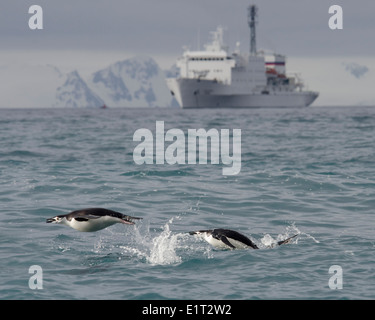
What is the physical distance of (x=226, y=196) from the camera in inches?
786

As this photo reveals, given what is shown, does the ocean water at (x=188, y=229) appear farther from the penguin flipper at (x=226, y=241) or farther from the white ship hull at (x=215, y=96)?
the white ship hull at (x=215, y=96)

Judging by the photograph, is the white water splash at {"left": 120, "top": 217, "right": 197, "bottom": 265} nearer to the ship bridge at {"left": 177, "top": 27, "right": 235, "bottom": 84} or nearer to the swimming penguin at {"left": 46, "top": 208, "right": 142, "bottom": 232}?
the swimming penguin at {"left": 46, "top": 208, "right": 142, "bottom": 232}

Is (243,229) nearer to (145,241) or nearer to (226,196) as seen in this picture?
(145,241)

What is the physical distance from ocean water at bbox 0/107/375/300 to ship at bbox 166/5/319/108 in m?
123

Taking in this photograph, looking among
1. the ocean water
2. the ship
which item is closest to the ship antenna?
the ship

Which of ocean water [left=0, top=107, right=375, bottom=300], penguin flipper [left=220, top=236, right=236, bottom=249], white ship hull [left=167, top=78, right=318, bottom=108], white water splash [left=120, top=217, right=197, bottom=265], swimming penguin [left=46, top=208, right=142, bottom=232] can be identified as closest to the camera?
ocean water [left=0, top=107, right=375, bottom=300]

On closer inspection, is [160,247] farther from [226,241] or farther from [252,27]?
[252,27]

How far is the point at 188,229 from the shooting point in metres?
15.4

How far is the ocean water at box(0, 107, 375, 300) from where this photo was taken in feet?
35.5

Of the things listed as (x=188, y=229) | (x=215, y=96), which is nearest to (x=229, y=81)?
(x=215, y=96)

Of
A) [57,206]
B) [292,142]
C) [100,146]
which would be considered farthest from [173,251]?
[292,142]

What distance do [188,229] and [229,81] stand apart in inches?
5647

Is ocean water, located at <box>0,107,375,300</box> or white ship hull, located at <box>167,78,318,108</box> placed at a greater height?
white ship hull, located at <box>167,78,318,108</box>
